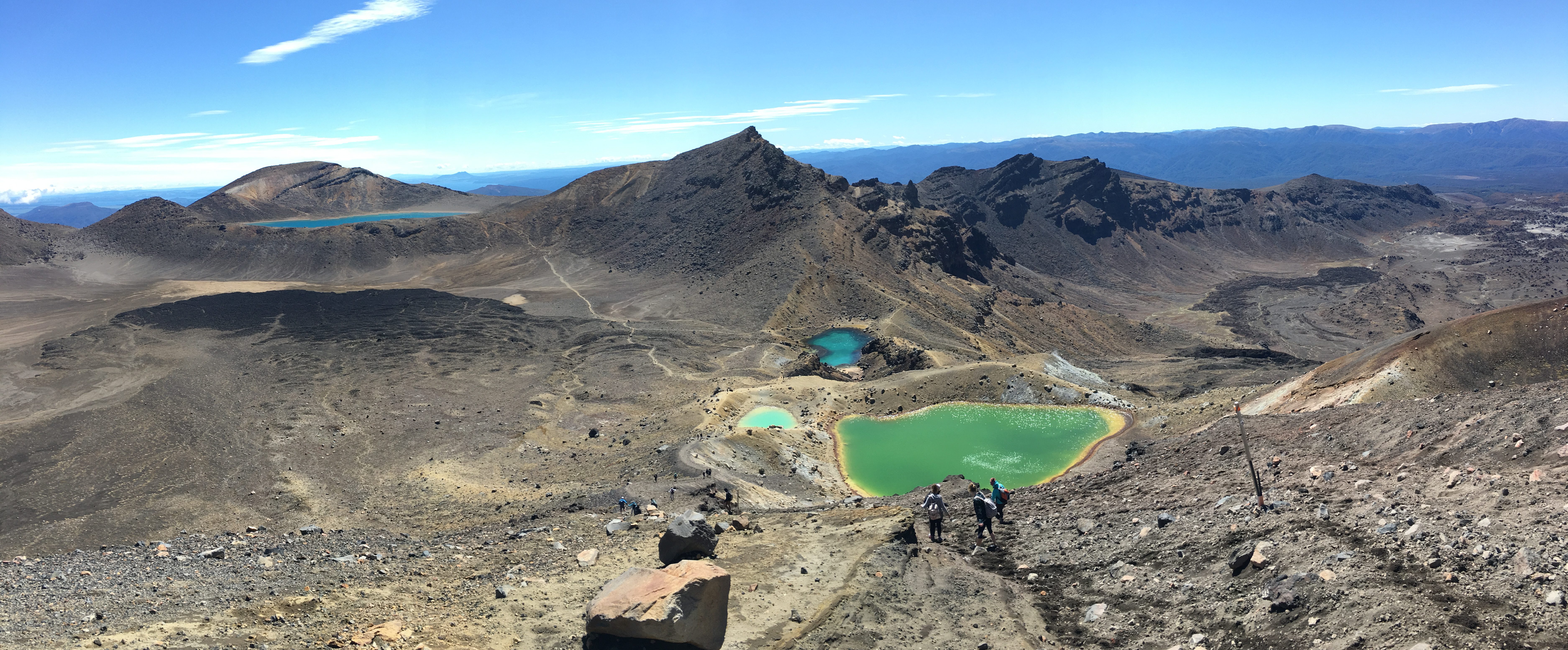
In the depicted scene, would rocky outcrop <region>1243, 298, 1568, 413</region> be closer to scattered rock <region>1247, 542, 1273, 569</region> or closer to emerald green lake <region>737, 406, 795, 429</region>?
scattered rock <region>1247, 542, 1273, 569</region>

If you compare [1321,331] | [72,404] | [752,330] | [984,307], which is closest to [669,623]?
[72,404]

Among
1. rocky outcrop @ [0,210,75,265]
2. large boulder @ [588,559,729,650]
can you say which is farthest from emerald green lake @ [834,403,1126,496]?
rocky outcrop @ [0,210,75,265]

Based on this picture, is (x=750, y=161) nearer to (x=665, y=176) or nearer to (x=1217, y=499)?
(x=665, y=176)

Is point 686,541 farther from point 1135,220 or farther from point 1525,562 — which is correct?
point 1135,220

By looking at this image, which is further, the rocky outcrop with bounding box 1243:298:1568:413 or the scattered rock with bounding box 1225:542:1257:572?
the rocky outcrop with bounding box 1243:298:1568:413

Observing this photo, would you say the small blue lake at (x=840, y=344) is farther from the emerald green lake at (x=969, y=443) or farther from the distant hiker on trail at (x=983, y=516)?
the distant hiker on trail at (x=983, y=516)

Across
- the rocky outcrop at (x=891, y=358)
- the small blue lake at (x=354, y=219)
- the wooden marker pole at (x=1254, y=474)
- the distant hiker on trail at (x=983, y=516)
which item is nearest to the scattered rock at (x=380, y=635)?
the distant hiker on trail at (x=983, y=516)

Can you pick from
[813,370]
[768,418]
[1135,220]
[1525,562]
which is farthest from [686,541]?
[1135,220]
